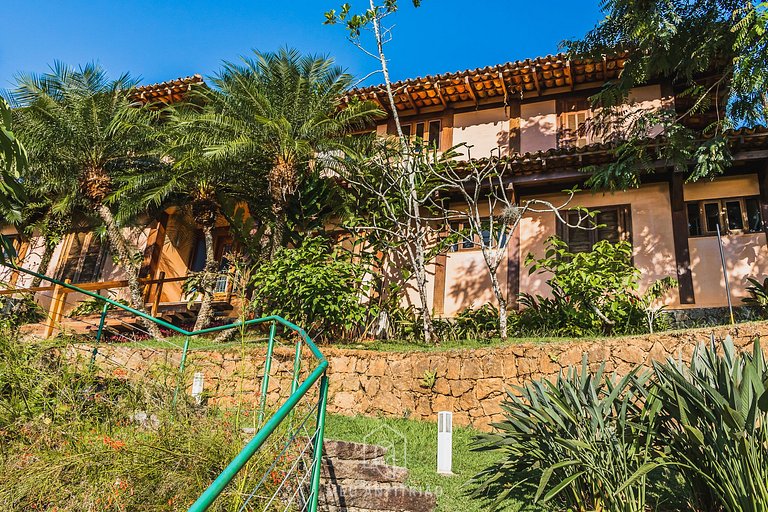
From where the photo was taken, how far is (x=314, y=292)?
34.1 ft

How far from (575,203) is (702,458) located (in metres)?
9.51

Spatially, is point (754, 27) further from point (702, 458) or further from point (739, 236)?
point (702, 458)

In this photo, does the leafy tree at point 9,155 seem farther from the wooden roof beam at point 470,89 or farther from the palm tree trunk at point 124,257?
the wooden roof beam at point 470,89

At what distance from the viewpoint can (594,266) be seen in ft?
34.2

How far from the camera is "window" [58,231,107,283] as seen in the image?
16688mm

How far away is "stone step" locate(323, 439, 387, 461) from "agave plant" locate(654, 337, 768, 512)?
2.84 meters

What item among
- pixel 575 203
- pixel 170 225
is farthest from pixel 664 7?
pixel 170 225

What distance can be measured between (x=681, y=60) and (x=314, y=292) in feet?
26.5

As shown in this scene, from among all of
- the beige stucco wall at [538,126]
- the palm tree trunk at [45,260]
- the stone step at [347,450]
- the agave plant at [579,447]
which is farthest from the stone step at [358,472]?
the palm tree trunk at [45,260]

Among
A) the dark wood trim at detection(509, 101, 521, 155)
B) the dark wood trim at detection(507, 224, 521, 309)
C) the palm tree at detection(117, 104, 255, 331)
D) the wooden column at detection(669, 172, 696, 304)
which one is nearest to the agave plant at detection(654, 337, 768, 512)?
the wooden column at detection(669, 172, 696, 304)

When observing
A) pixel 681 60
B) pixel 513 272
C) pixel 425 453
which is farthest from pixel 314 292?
pixel 681 60

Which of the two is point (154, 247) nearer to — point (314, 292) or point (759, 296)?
point (314, 292)

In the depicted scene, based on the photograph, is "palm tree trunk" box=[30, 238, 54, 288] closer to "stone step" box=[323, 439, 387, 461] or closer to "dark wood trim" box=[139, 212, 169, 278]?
"dark wood trim" box=[139, 212, 169, 278]

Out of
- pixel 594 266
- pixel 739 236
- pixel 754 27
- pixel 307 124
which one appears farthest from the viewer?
pixel 307 124
